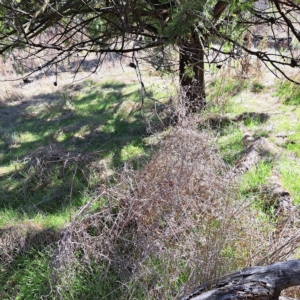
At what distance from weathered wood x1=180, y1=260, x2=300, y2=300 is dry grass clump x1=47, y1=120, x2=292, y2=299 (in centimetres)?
35

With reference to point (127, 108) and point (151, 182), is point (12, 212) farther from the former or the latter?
point (127, 108)

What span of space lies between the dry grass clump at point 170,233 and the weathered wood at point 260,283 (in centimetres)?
35

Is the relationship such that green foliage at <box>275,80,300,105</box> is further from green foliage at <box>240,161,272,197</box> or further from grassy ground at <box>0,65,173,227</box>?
green foliage at <box>240,161,272,197</box>

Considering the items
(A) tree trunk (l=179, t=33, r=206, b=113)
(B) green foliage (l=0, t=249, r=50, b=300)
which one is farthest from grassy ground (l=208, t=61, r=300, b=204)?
(B) green foliage (l=0, t=249, r=50, b=300)

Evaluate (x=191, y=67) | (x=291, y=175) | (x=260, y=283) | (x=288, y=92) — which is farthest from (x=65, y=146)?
(x=260, y=283)

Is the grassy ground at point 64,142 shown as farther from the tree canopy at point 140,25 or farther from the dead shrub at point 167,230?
the tree canopy at point 140,25

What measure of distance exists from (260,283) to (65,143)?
4.75 m

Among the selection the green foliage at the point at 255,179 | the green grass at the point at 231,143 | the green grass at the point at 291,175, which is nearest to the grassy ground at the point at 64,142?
the green grass at the point at 231,143

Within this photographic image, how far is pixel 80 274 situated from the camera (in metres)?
2.83

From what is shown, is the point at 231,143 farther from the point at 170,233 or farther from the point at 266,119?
the point at 170,233

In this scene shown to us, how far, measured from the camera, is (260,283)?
1725 mm

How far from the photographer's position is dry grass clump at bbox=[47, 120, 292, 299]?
2.34 m

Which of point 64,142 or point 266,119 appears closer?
point 266,119

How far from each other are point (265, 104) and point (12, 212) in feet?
14.7
